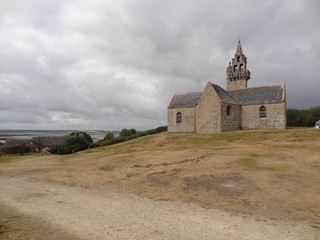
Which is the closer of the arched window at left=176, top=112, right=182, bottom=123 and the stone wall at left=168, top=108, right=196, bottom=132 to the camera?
the stone wall at left=168, top=108, right=196, bottom=132

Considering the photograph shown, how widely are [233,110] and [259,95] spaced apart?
5560mm

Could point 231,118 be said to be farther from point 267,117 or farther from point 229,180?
point 229,180

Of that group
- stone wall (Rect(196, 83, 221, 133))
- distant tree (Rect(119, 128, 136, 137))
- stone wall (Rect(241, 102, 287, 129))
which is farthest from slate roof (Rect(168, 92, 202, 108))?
distant tree (Rect(119, 128, 136, 137))

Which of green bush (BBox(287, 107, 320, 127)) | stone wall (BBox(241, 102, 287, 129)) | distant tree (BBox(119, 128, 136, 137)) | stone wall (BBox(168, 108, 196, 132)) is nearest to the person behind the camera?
stone wall (BBox(241, 102, 287, 129))

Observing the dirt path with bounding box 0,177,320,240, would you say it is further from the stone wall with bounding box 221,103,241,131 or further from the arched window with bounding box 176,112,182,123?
the arched window with bounding box 176,112,182,123

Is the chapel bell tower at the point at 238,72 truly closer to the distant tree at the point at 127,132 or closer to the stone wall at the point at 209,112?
the stone wall at the point at 209,112

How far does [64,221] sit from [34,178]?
10.5 meters

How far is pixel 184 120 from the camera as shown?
144ft

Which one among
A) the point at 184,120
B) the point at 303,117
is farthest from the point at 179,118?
the point at 303,117

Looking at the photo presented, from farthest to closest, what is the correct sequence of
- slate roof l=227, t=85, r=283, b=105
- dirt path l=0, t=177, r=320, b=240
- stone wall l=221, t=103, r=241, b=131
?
slate roof l=227, t=85, r=283, b=105
stone wall l=221, t=103, r=241, b=131
dirt path l=0, t=177, r=320, b=240

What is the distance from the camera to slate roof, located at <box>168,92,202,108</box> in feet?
145

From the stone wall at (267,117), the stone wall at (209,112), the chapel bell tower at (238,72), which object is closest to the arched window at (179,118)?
the stone wall at (209,112)

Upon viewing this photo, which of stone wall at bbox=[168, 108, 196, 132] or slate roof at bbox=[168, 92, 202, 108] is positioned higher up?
slate roof at bbox=[168, 92, 202, 108]

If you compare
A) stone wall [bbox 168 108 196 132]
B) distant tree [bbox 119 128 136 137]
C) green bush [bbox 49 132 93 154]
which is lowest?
green bush [bbox 49 132 93 154]
